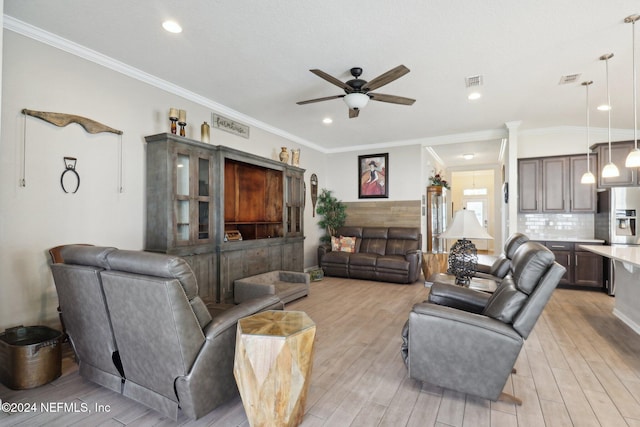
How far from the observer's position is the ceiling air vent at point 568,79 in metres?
3.62

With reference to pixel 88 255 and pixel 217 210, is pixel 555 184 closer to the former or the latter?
pixel 217 210

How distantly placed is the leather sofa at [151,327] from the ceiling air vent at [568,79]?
4.12 m

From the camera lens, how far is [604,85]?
383 centimetres

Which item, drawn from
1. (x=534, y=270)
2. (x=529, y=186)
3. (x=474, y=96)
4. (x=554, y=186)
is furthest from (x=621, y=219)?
(x=534, y=270)

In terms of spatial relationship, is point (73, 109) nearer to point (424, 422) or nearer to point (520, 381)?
point (424, 422)

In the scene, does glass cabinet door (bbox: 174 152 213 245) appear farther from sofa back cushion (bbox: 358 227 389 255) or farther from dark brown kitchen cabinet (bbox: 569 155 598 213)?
dark brown kitchen cabinet (bbox: 569 155 598 213)

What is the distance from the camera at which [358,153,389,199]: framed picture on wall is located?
7.13m

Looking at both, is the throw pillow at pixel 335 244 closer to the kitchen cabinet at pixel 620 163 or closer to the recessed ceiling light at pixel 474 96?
the recessed ceiling light at pixel 474 96

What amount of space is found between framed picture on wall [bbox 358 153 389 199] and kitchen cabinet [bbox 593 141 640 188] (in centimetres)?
361

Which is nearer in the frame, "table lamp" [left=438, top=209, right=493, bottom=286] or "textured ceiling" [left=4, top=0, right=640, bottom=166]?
"textured ceiling" [left=4, top=0, right=640, bottom=166]

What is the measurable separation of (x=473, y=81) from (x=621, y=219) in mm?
3455

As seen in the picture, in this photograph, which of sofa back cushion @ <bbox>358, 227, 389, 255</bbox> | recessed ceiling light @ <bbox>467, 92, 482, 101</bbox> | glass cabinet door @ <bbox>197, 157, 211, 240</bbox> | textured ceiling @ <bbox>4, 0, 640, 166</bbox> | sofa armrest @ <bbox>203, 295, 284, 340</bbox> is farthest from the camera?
sofa back cushion @ <bbox>358, 227, 389, 255</bbox>

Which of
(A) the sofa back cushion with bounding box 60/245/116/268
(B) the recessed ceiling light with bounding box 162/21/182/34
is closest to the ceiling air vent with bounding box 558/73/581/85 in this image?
(B) the recessed ceiling light with bounding box 162/21/182/34

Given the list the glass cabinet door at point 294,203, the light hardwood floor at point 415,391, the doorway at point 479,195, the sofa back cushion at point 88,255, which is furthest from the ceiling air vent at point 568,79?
the doorway at point 479,195
